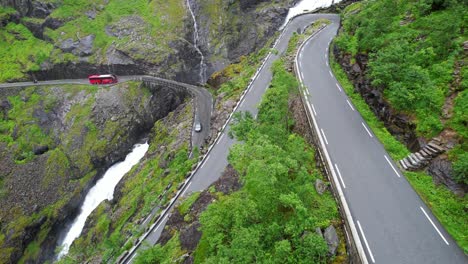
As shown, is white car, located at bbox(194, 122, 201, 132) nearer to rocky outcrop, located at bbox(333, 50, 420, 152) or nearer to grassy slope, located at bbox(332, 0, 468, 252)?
rocky outcrop, located at bbox(333, 50, 420, 152)

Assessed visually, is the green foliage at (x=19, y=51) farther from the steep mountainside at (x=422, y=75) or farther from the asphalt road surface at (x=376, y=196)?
the steep mountainside at (x=422, y=75)

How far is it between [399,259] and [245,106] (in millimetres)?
25123

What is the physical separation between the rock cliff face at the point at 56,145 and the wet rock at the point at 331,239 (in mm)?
43154

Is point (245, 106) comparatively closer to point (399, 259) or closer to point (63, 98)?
point (399, 259)

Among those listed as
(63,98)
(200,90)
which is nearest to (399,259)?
(200,90)

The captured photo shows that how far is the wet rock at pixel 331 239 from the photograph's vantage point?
1570 cm

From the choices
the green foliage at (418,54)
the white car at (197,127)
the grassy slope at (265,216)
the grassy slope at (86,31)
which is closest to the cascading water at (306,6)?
the grassy slope at (86,31)

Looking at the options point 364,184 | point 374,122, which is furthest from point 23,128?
point 364,184

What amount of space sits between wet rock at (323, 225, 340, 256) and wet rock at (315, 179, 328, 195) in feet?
10.5

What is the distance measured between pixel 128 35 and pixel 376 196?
213ft

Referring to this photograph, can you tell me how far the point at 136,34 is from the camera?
6869 cm

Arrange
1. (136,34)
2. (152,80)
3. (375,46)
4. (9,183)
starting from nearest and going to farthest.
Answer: (375,46) → (9,183) → (152,80) → (136,34)

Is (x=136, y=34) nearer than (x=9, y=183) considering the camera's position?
No

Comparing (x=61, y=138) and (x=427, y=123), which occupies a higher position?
(x=427, y=123)
